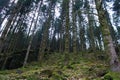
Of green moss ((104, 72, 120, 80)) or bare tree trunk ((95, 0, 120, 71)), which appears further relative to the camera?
bare tree trunk ((95, 0, 120, 71))

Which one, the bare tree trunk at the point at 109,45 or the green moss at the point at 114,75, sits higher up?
the bare tree trunk at the point at 109,45

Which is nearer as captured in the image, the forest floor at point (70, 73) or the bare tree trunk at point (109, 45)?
the bare tree trunk at point (109, 45)

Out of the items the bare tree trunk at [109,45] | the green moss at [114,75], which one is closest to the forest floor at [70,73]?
the green moss at [114,75]

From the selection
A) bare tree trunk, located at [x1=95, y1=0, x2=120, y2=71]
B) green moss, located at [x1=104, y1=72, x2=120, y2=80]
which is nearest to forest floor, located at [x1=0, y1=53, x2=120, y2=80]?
green moss, located at [x1=104, y1=72, x2=120, y2=80]

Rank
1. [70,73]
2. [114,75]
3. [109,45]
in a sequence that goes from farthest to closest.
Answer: [70,73]
[109,45]
[114,75]

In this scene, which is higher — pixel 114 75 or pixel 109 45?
pixel 109 45

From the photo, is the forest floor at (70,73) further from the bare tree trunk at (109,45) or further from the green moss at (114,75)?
the bare tree trunk at (109,45)

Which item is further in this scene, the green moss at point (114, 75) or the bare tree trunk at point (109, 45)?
the bare tree trunk at point (109, 45)

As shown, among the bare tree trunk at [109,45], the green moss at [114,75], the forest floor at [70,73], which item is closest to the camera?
the green moss at [114,75]

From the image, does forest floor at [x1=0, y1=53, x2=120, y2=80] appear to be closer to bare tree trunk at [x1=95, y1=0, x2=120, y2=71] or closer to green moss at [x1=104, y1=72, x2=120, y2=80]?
green moss at [x1=104, y1=72, x2=120, y2=80]

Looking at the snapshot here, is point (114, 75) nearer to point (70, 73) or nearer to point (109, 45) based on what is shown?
point (109, 45)

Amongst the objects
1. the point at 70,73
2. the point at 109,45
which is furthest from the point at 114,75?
the point at 70,73

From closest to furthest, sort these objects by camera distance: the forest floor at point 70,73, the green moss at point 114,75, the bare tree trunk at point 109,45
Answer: the green moss at point 114,75
the bare tree trunk at point 109,45
the forest floor at point 70,73

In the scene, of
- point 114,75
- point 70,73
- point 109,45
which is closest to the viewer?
point 114,75
